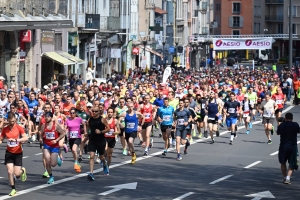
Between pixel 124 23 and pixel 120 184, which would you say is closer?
pixel 120 184

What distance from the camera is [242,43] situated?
75000mm

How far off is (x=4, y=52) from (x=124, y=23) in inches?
1072

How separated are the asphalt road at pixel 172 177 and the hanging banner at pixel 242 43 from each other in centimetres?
4631

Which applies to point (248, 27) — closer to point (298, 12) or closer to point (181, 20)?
point (298, 12)

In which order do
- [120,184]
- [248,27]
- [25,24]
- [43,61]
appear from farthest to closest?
[248,27] < [43,61] < [25,24] < [120,184]

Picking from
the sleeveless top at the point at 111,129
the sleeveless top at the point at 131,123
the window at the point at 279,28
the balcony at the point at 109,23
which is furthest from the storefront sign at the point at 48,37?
the window at the point at 279,28

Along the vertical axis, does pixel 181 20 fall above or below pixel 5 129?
above

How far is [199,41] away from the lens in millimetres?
113562

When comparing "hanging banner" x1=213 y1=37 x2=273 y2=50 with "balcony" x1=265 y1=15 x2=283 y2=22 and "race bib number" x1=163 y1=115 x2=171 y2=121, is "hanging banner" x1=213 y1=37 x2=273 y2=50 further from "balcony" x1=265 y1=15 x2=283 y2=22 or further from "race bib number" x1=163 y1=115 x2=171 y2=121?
"balcony" x1=265 y1=15 x2=283 y2=22

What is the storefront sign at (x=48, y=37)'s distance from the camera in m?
48.7

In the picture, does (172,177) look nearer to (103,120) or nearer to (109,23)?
(103,120)

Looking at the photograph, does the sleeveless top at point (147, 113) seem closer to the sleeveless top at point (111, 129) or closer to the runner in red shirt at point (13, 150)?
the sleeveless top at point (111, 129)

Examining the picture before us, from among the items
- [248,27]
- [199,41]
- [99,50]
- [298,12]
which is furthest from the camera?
[248,27]

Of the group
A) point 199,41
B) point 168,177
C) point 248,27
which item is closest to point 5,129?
point 168,177
